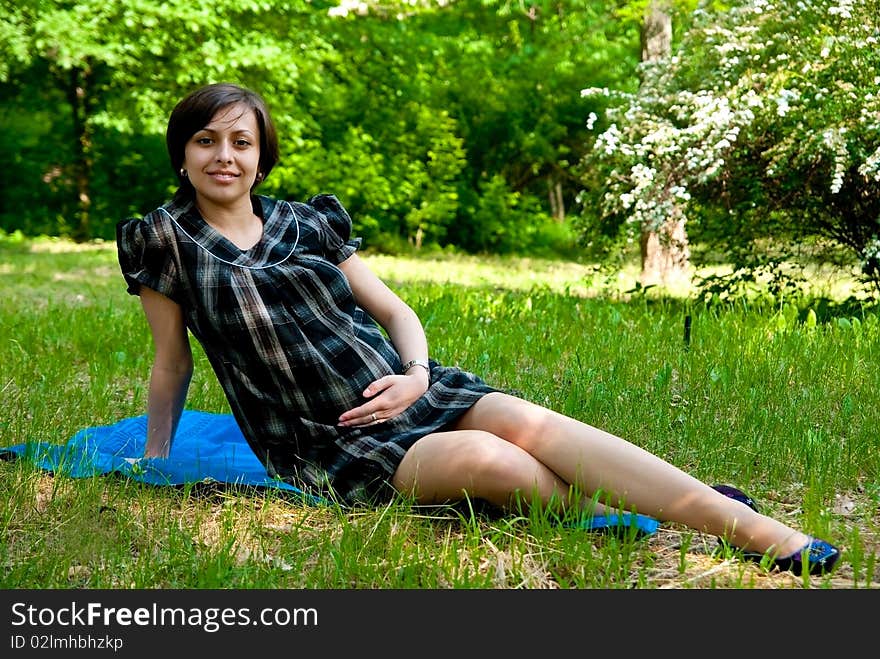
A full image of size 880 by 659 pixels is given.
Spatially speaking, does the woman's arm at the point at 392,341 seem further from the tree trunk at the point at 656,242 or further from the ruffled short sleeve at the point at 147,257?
the tree trunk at the point at 656,242

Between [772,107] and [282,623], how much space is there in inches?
204

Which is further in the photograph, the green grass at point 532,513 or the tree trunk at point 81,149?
the tree trunk at point 81,149

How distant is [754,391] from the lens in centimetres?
404

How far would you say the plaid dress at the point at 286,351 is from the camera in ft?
9.32

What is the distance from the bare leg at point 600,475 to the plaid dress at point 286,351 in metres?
0.13

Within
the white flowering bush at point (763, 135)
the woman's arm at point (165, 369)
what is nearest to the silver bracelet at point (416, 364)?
the woman's arm at point (165, 369)

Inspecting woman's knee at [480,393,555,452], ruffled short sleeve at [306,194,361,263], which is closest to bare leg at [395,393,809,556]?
woman's knee at [480,393,555,452]

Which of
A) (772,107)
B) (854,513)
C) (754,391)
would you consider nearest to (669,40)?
(772,107)

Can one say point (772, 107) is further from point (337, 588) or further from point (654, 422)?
point (337, 588)

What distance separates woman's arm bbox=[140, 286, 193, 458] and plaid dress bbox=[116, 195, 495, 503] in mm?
42

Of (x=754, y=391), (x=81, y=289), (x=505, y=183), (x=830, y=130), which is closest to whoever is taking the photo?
(x=754, y=391)

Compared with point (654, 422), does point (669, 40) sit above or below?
above

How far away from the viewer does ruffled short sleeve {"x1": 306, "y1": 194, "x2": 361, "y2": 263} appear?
3.12 metres

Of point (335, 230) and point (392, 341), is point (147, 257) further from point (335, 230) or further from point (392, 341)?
point (392, 341)
